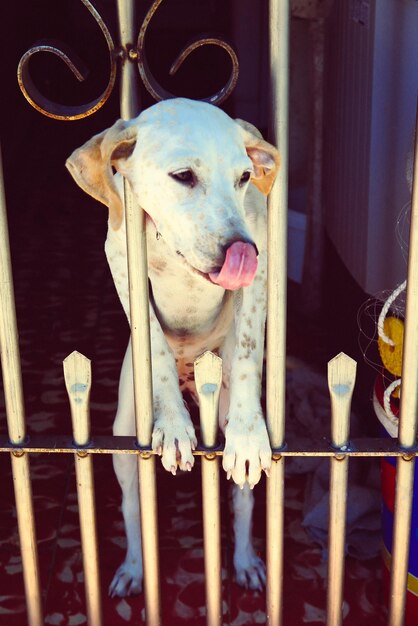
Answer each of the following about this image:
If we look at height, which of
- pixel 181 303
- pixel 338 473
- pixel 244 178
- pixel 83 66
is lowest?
pixel 338 473

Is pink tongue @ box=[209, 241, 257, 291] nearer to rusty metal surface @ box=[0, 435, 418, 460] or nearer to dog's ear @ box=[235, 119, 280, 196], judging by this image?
dog's ear @ box=[235, 119, 280, 196]

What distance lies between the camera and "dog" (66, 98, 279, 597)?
1.62 m

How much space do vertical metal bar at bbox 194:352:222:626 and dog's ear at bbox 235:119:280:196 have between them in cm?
34

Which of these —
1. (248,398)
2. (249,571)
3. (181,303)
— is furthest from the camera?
(249,571)

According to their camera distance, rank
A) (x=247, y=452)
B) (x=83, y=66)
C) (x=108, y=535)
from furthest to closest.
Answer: (x=108, y=535)
(x=247, y=452)
(x=83, y=66)

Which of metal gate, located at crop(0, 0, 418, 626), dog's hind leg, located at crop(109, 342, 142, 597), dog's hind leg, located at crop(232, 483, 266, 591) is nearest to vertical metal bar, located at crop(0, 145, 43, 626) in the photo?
metal gate, located at crop(0, 0, 418, 626)

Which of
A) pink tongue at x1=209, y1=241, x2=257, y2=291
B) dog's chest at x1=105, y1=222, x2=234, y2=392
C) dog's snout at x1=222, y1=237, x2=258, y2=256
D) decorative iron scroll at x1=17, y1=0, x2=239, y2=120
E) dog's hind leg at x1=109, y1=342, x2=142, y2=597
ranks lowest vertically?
dog's hind leg at x1=109, y1=342, x2=142, y2=597

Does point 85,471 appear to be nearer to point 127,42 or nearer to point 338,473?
point 338,473

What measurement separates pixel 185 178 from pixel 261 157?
0.52 feet

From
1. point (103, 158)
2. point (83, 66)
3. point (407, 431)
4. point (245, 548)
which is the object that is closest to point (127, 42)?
point (83, 66)

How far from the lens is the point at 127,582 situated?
2.52 m

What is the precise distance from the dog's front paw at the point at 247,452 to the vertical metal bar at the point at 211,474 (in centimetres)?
3

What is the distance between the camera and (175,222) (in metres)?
1.67

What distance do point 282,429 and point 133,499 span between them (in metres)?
0.78
